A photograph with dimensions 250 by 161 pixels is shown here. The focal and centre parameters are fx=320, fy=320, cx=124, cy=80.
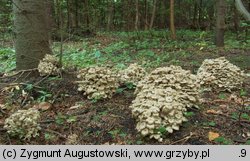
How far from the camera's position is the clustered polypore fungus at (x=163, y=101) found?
3537 mm

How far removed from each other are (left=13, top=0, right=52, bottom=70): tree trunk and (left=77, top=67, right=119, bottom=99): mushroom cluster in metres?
1.47

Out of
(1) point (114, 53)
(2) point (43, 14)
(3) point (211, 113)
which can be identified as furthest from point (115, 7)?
(3) point (211, 113)

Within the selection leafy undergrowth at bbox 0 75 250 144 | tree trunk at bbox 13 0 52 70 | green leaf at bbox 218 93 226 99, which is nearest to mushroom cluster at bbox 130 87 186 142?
leafy undergrowth at bbox 0 75 250 144

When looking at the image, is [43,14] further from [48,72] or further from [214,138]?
[214,138]

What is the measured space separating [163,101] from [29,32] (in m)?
3.15

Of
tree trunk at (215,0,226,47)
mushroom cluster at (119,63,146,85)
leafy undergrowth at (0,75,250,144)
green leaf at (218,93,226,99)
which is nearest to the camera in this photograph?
leafy undergrowth at (0,75,250,144)

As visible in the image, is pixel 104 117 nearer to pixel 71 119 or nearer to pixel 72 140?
pixel 71 119

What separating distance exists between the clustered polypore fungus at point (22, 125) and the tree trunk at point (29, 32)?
85.2 inches

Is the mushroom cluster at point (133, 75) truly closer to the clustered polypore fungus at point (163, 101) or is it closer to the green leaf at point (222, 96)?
the clustered polypore fungus at point (163, 101)

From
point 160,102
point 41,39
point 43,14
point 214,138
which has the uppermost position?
point 43,14

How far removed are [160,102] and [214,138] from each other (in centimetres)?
72

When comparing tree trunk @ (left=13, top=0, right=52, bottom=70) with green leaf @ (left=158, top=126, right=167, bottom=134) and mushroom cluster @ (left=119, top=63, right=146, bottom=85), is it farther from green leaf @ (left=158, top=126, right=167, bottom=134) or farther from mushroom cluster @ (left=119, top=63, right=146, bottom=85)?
green leaf @ (left=158, top=126, right=167, bottom=134)

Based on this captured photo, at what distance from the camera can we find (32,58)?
5812 mm

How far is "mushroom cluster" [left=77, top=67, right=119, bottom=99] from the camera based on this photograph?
15.5ft
